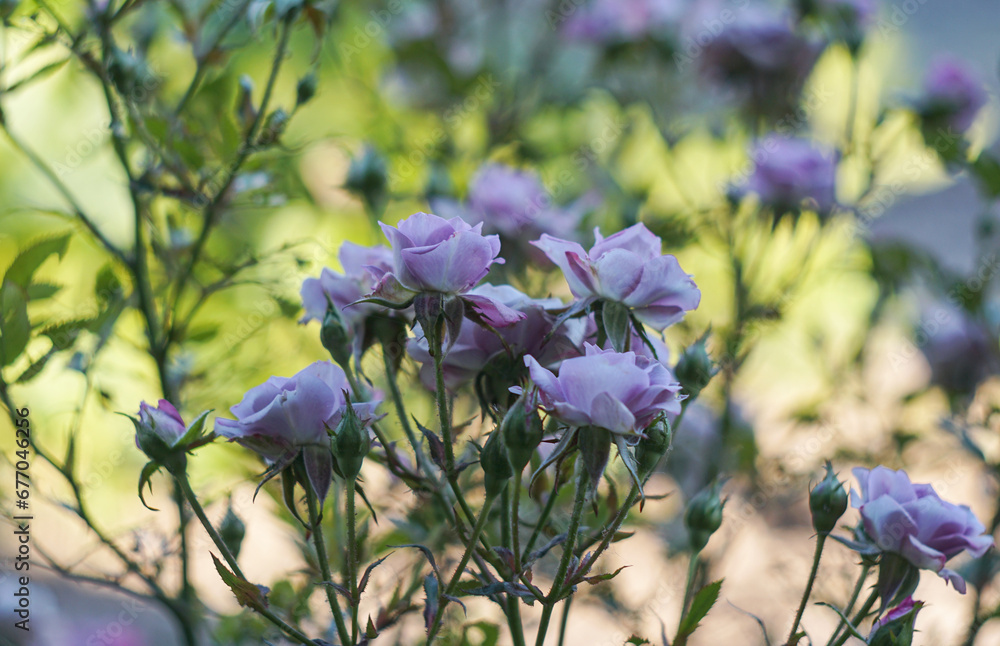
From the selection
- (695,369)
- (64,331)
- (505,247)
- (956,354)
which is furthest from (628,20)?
(64,331)

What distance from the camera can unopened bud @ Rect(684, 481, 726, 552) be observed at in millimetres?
496

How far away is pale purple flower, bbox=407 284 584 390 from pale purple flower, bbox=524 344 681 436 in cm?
6

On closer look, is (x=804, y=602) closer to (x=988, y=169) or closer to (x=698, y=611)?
(x=698, y=611)

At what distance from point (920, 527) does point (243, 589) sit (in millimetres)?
362

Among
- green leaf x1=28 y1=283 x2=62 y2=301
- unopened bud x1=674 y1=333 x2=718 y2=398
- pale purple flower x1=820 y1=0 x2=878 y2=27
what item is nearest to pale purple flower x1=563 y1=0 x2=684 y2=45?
pale purple flower x1=820 y1=0 x2=878 y2=27

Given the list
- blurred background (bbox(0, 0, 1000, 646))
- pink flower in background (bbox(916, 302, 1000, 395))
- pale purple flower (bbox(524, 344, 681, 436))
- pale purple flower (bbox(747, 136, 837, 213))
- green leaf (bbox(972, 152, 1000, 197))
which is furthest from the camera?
pink flower in background (bbox(916, 302, 1000, 395))

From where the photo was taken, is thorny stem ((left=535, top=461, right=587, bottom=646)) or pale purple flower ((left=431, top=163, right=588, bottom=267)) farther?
pale purple flower ((left=431, top=163, right=588, bottom=267))

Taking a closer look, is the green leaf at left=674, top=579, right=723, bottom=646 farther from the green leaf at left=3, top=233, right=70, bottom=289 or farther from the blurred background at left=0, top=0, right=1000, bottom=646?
the green leaf at left=3, top=233, right=70, bottom=289

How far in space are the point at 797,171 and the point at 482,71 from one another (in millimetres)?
441

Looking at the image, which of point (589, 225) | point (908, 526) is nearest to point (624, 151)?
point (589, 225)

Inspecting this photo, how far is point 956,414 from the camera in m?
0.99

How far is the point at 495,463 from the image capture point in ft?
1.28

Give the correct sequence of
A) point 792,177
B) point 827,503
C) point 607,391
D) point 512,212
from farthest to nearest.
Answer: point 792,177 → point 512,212 → point 827,503 → point 607,391

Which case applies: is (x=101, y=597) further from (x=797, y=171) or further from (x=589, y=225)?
(x=797, y=171)
